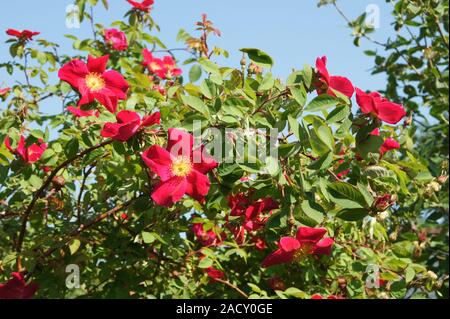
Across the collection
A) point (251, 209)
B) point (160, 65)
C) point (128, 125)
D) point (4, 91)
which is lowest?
point (251, 209)

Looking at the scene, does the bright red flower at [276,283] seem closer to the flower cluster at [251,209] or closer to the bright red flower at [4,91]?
the flower cluster at [251,209]

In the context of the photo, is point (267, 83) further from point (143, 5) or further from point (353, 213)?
point (143, 5)

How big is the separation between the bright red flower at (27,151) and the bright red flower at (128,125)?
0.56 meters

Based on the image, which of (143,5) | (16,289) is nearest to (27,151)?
(16,289)

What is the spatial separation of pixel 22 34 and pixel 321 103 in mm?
1378

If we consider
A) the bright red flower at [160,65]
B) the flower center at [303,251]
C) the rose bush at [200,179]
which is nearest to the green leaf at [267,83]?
the rose bush at [200,179]

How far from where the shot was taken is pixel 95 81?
1.40m

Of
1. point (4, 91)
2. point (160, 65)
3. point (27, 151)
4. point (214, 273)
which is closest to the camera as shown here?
point (27, 151)

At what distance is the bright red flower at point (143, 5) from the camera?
7.86 ft

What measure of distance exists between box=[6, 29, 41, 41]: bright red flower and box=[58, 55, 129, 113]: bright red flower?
0.84m

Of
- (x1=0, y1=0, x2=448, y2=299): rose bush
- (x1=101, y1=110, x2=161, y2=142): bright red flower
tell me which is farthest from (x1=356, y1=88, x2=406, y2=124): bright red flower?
(x1=101, y1=110, x2=161, y2=142): bright red flower
